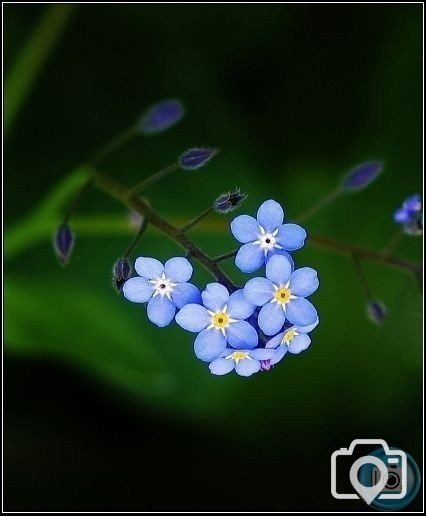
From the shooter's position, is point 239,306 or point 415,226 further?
point 415,226

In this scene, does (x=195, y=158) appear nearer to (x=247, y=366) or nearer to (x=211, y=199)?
(x=247, y=366)

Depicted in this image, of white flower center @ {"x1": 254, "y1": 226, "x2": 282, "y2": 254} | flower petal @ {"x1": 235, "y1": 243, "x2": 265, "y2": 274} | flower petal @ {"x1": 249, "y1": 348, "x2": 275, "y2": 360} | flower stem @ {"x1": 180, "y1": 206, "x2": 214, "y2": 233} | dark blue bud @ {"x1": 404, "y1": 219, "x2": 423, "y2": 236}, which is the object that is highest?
dark blue bud @ {"x1": 404, "y1": 219, "x2": 423, "y2": 236}

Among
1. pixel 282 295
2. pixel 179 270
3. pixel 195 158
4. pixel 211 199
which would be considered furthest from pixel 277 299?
pixel 211 199

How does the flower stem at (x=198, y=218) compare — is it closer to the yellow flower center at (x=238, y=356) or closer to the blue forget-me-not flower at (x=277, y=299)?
the blue forget-me-not flower at (x=277, y=299)

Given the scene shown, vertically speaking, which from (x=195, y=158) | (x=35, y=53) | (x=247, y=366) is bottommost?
(x=247, y=366)

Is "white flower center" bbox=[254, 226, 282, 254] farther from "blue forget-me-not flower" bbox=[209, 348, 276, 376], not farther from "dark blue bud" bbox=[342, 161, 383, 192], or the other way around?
"dark blue bud" bbox=[342, 161, 383, 192]

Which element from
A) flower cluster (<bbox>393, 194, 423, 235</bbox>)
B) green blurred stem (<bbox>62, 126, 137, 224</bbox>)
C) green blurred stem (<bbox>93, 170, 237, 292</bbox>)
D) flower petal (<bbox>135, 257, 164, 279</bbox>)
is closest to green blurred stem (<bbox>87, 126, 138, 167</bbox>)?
green blurred stem (<bbox>62, 126, 137, 224</bbox>)


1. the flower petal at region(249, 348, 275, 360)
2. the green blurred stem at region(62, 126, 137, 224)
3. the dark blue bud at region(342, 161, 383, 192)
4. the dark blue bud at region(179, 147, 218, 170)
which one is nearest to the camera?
the flower petal at region(249, 348, 275, 360)
